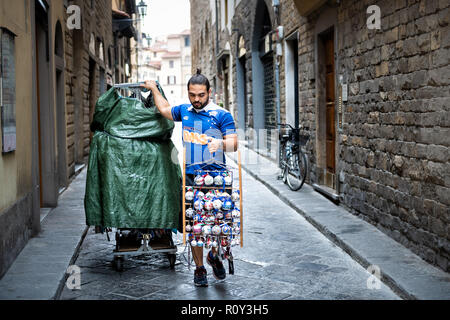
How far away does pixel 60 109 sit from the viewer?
31.0ft

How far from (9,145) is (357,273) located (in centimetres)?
315

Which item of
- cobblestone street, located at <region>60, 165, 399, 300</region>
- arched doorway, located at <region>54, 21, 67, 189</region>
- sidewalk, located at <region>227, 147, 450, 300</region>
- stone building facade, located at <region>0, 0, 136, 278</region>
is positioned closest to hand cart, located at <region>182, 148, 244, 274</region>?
cobblestone street, located at <region>60, 165, 399, 300</region>

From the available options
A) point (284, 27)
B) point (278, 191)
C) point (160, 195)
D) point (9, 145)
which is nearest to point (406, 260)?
point (160, 195)

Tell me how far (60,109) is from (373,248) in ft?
18.9

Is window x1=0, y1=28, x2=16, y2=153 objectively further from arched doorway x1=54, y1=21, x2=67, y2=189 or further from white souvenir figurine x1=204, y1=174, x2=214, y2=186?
arched doorway x1=54, y1=21, x2=67, y2=189

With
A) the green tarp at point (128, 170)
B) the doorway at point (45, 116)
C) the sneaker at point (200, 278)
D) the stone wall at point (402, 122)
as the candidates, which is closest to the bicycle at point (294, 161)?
the stone wall at point (402, 122)

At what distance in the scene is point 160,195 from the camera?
16.7 feet

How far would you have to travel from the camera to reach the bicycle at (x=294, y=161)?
9.87 m

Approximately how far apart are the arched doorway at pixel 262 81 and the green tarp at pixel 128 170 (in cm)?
1075

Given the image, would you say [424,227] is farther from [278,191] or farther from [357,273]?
[278,191]

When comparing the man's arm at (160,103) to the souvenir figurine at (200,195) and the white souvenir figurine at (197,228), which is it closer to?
the souvenir figurine at (200,195)

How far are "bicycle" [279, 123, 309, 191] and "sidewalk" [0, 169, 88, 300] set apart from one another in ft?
12.1

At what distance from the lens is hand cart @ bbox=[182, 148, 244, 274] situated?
446 centimetres

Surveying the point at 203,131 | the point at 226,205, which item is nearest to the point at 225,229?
the point at 226,205
